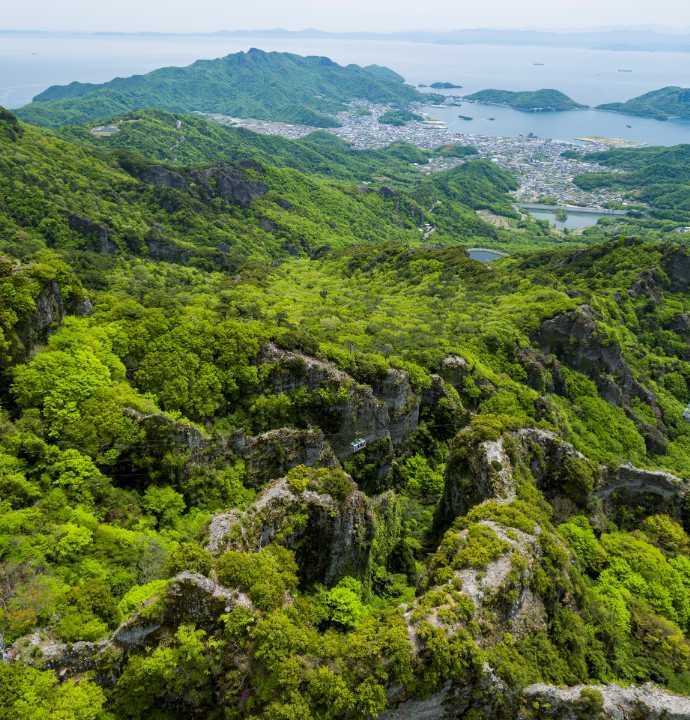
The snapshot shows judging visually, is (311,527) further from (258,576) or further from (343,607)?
(258,576)

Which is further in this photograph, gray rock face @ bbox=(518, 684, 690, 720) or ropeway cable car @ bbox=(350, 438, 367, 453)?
ropeway cable car @ bbox=(350, 438, 367, 453)

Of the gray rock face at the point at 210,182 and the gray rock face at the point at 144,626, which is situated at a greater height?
the gray rock face at the point at 210,182

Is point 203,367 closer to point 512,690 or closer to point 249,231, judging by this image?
point 512,690

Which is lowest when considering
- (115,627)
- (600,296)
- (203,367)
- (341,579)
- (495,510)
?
(600,296)

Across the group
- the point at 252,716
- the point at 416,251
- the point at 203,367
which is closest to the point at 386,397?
the point at 203,367

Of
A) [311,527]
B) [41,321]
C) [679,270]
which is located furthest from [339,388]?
[679,270]

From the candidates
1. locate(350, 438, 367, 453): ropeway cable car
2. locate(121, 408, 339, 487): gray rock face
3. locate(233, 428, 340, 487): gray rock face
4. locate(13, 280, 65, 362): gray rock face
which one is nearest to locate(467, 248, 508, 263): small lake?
locate(350, 438, 367, 453): ropeway cable car

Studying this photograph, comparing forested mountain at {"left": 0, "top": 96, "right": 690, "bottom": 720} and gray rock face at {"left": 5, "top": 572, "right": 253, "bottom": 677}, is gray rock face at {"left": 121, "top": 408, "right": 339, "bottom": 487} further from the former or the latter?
gray rock face at {"left": 5, "top": 572, "right": 253, "bottom": 677}

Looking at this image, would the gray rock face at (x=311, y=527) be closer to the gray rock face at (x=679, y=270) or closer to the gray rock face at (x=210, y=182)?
the gray rock face at (x=679, y=270)

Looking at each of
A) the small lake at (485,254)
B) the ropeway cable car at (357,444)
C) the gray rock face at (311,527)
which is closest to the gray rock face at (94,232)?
the ropeway cable car at (357,444)
